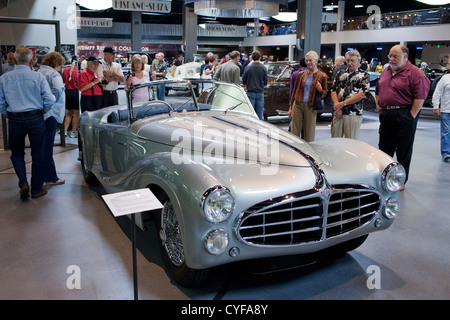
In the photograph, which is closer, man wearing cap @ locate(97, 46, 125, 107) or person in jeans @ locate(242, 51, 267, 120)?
man wearing cap @ locate(97, 46, 125, 107)

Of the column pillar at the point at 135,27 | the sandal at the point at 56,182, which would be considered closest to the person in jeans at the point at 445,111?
the sandal at the point at 56,182

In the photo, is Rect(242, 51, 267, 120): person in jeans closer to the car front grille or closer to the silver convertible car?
the silver convertible car

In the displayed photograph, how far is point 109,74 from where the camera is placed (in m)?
7.65

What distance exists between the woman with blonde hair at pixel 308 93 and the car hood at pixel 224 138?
89.6 inches

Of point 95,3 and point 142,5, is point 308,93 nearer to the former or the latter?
point 142,5

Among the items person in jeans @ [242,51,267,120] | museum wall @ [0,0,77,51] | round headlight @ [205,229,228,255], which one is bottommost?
round headlight @ [205,229,228,255]

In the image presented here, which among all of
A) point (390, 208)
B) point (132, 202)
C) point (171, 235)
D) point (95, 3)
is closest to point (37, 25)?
point (171, 235)

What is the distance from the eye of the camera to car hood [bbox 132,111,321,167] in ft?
11.0

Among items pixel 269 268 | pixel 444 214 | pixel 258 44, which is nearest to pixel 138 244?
pixel 269 268

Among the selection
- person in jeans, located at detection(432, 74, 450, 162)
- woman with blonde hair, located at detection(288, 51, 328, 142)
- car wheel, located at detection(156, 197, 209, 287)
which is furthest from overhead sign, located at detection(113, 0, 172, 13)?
car wheel, located at detection(156, 197, 209, 287)

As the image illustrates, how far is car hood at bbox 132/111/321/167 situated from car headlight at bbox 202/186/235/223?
580 mm

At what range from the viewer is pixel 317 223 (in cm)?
304

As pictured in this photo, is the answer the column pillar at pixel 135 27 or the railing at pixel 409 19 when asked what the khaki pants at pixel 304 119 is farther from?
the column pillar at pixel 135 27
